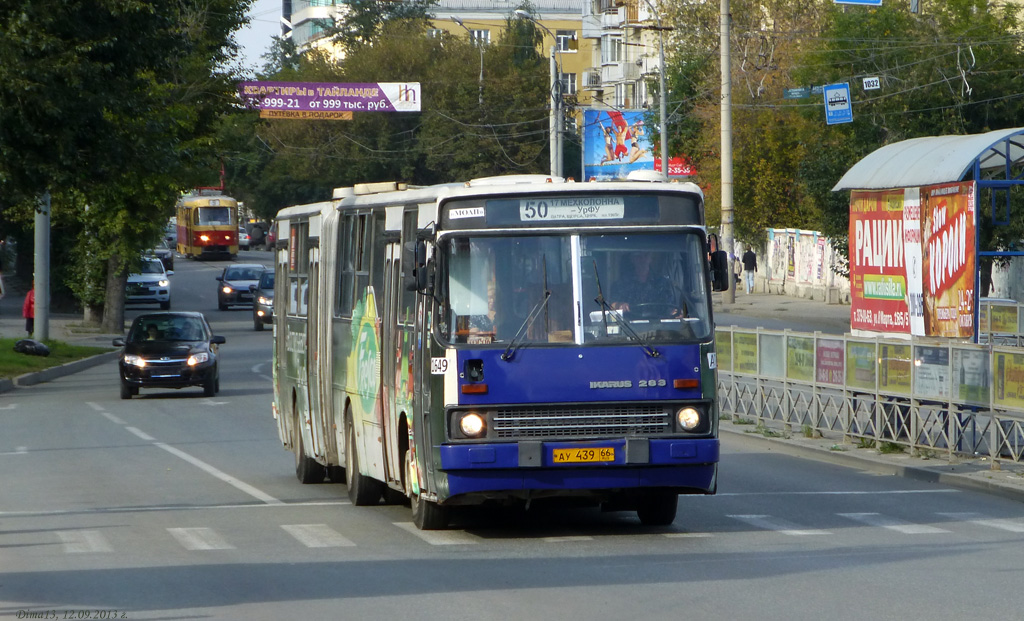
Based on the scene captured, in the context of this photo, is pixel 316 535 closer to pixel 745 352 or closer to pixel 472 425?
pixel 472 425

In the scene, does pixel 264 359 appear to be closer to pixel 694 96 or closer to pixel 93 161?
pixel 93 161

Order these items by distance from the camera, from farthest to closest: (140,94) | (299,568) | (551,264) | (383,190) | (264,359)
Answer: (264,359) < (140,94) < (383,190) < (551,264) < (299,568)

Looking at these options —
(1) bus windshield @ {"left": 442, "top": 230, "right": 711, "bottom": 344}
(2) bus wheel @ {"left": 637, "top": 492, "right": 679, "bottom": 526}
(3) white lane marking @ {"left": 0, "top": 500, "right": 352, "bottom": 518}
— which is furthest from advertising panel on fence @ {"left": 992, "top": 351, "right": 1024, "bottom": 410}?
(3) white lane marking @ {"left": 0, "top": 500, "right": 352, "bottom": 518}

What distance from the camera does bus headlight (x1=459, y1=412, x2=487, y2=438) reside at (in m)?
11.1

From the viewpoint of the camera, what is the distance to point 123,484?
53.1 feet

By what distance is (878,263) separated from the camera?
63.8 feet

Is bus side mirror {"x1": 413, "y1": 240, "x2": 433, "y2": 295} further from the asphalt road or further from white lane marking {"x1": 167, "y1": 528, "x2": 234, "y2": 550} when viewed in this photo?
white lane marking {"x1": 167, "y1": 528, "x2": 234, "y2": 550}

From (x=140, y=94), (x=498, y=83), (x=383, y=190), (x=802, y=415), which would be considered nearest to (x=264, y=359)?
(x=140, y=94)

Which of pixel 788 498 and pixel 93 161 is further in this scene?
pixel 93 161

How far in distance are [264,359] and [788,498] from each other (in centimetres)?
2601

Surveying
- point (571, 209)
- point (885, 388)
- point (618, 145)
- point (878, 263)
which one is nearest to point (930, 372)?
point (885, 388)

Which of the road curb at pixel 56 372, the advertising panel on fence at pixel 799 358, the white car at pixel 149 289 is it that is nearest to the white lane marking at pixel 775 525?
the advertising panel on fence at pixel 799 358

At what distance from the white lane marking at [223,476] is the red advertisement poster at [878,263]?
795cm

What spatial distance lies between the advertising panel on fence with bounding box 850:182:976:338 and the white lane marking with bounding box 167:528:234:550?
9.63 metres
